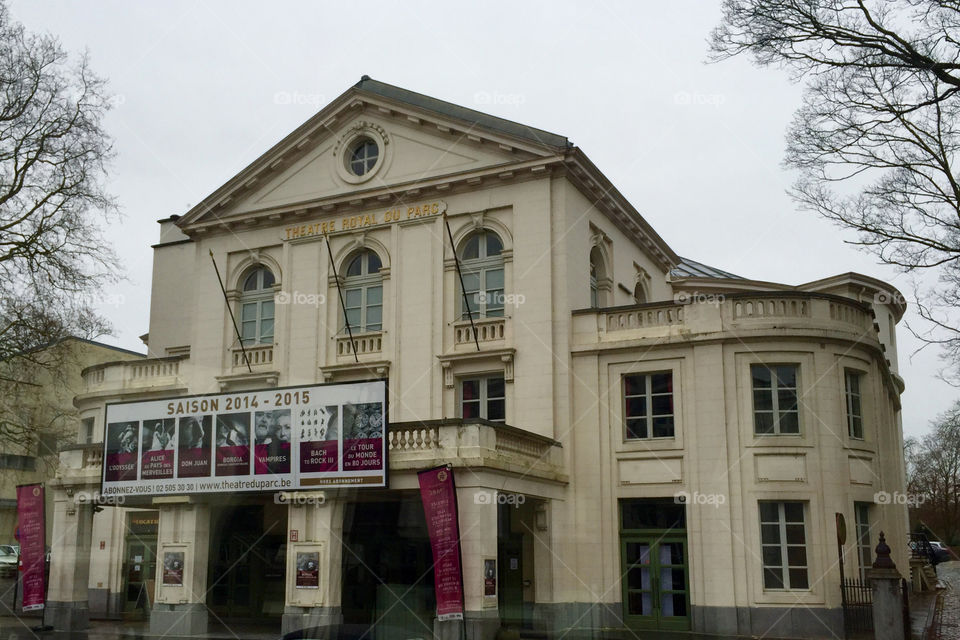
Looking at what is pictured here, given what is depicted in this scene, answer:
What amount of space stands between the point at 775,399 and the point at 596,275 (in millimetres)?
7711

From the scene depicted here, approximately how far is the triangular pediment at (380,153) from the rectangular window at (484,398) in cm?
604

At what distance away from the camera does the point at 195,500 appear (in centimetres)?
2644

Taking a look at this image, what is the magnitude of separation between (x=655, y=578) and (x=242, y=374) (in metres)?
14.0

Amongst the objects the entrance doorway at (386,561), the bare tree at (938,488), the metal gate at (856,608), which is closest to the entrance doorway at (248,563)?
the entrance doorway at (386,561)

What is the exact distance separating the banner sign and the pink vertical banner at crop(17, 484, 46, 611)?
7.85 ft

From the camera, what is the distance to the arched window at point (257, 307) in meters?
31.8

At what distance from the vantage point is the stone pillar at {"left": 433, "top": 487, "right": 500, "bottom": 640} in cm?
2155

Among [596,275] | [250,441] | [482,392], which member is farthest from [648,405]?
[250,441]

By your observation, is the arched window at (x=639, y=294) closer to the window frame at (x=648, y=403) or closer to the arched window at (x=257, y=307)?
the window frame at (x=648, y=403)

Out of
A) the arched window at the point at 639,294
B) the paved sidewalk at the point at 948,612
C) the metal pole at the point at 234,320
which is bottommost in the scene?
the paved sidewalk at the point at 948,612

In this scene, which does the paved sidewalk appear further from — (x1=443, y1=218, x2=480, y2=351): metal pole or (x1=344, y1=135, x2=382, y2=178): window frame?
(x1=344, y1=135, x2=382, y2=178): window frame

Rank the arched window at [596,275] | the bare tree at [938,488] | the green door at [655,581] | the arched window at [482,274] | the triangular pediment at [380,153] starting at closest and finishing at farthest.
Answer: the green door at [655,581] < the arched window at [482,274] < the triangular pediment at [380,153] < the arched window at [596,275] < the bare tree at [938,488]

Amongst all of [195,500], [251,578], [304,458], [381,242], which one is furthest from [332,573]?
[381,242]

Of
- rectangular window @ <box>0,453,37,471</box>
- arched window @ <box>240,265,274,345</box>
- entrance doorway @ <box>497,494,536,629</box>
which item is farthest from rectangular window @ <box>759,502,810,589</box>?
rectangular window @ <box>0,453,37,471</box>
